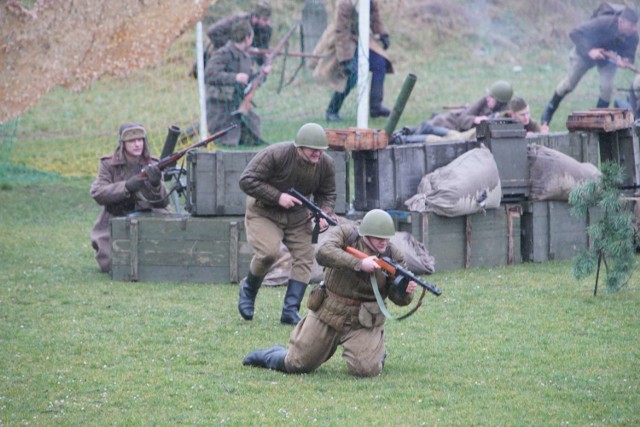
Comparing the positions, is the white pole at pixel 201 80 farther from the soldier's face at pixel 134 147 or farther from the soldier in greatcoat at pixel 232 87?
the soldier's face at pixel 134 147

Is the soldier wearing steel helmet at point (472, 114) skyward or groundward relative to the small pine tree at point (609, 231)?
skyward

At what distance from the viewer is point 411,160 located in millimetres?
12438

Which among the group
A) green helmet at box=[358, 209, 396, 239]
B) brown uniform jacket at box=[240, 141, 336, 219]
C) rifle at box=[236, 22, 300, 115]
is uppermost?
rifle at box=[236, 22, 300, 115]

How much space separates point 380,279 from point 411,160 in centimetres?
436

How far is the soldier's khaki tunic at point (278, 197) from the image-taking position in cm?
988

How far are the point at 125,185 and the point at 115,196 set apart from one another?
7.1 inches

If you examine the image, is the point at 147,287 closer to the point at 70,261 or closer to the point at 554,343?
the point at 70,261

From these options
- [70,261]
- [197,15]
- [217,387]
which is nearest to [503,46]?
[197,15]

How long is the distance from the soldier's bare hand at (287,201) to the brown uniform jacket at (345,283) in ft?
4.66

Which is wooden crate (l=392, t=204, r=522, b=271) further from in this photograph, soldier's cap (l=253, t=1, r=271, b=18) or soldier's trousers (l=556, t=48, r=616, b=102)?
soldier's cap (l=253, t=1, r=271, b=18)

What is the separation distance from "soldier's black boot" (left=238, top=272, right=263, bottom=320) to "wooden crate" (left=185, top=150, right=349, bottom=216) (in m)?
2.09

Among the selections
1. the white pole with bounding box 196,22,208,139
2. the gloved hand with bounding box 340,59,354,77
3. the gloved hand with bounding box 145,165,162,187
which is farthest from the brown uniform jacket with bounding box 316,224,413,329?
the gloved hand with bounding box 340,59,354,77

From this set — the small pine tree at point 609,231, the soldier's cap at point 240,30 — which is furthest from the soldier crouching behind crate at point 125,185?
the soldier's cap at point 240,30

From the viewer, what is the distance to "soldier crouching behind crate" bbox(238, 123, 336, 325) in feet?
32.4
